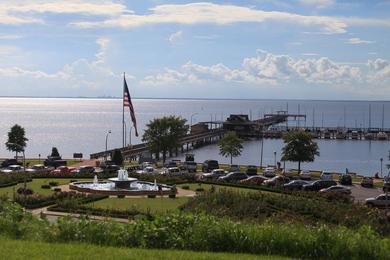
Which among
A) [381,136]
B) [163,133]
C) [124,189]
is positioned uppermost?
[163,133]

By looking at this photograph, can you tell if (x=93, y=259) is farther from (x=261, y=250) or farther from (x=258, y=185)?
(x=258, y=185)

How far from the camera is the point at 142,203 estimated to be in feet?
126

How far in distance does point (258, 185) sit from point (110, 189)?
1260 cm

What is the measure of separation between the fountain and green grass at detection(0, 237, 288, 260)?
92.8 feet

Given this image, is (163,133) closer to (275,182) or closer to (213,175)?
(213,175)

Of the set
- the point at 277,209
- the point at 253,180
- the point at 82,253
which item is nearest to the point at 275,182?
the point at 253,180

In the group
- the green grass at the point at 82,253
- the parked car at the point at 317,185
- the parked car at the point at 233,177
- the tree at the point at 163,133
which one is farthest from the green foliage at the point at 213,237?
the tree at the point at 163,133

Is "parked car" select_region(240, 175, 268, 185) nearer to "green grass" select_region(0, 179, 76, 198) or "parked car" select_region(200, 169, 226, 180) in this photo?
"parked car" select_region(200, 169, 226, 180)

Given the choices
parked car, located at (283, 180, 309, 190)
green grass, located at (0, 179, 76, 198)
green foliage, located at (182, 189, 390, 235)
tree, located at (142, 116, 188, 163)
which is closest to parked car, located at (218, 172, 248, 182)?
parked car, located at (283, 180, 309, 190)

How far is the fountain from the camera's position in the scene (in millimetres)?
43281

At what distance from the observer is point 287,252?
14.5m

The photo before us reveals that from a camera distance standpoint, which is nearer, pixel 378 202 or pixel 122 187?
pixel 378 202

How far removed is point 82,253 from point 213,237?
374cm

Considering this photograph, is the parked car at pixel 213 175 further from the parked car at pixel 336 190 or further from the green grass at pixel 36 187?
the green grass at pixel 36 187
